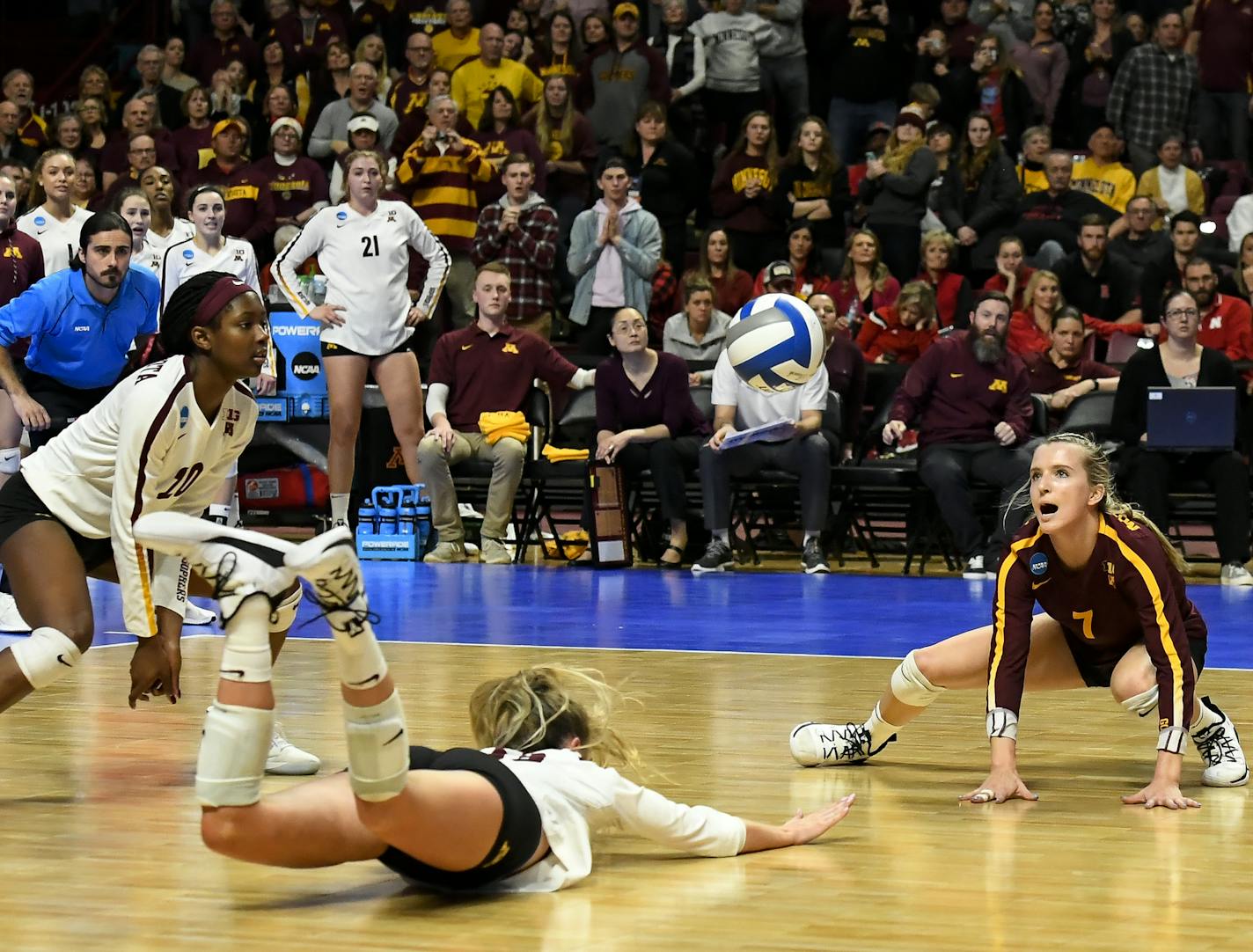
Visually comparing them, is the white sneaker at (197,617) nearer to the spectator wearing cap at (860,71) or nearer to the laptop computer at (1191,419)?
the laptop computer at (1191,419)

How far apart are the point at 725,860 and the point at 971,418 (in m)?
7.62

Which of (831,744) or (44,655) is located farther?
(831,744)

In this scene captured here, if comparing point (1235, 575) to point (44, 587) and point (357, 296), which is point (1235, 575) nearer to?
point (357, 296)

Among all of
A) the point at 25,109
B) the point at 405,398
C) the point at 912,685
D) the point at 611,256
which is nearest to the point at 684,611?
the point at 405,398

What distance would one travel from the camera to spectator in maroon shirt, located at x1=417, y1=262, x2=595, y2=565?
12125mm

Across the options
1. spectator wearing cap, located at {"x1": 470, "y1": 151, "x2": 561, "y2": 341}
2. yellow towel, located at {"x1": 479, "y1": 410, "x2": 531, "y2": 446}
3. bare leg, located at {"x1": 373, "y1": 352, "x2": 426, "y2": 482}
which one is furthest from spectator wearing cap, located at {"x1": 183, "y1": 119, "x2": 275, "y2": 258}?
yellow towel, located at {"x1": 479, "y1": 410, "x2": 531, "y2": 446}

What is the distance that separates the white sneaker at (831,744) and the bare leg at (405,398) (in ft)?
23.3

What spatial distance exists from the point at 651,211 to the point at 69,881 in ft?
36.9

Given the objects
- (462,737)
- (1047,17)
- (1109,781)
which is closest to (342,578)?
(462,737)

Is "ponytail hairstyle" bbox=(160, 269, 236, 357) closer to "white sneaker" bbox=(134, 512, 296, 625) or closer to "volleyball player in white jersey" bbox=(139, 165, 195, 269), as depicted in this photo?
"white sneaker" bbox=(134, 512, 296, 625)

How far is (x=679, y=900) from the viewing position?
12.1 ft

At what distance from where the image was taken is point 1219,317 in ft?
40.0

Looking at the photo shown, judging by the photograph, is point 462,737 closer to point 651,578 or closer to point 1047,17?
point 651,578

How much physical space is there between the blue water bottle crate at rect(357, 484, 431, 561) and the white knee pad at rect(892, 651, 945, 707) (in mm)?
7458
